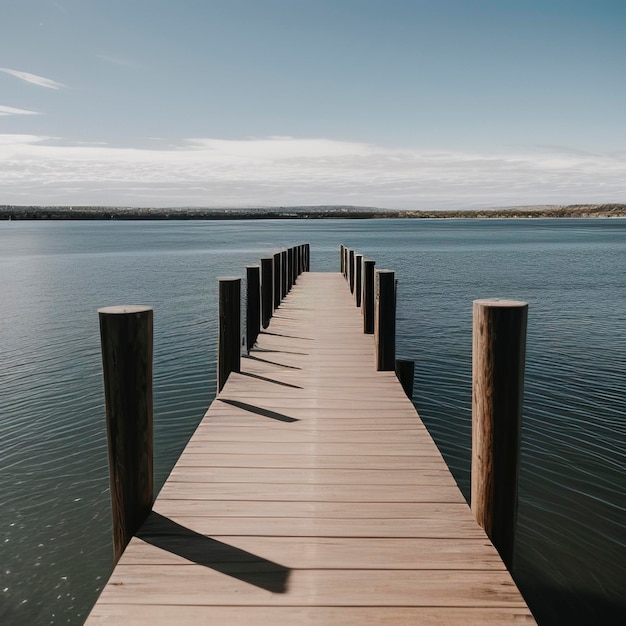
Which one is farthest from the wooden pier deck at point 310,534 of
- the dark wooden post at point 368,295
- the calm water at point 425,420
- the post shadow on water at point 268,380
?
the dark wooden post at point 368,295

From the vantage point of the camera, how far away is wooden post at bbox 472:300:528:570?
12.6 ft

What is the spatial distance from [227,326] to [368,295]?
387 cm

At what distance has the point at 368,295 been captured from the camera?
10.8 meters

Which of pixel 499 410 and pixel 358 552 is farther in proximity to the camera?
pixel 499 410

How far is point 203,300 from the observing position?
80.3 ft

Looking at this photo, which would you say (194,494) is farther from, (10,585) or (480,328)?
(10,585)

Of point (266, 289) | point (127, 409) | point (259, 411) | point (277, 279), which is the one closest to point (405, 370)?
point (266, 289)

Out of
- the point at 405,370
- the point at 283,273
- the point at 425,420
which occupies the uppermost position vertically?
the point at 283,273

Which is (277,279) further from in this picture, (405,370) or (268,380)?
(268,380)

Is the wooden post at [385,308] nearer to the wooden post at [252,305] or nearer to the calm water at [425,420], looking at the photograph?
the calm water at [425,420]

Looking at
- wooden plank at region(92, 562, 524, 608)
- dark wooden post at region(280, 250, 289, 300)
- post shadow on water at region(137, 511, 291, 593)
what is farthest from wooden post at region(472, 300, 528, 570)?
dark wooden post at region(280, 250, 289, 300)

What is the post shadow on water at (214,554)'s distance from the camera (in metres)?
3.39

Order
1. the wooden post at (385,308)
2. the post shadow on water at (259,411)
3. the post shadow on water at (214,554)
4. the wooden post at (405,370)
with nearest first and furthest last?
the post shadow on water at (214,554)
the post shadow on water at (259,411)
the wooden post at (385,308)
the wooden post at (405,370)

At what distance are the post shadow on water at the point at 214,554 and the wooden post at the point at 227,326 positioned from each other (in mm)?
3585
